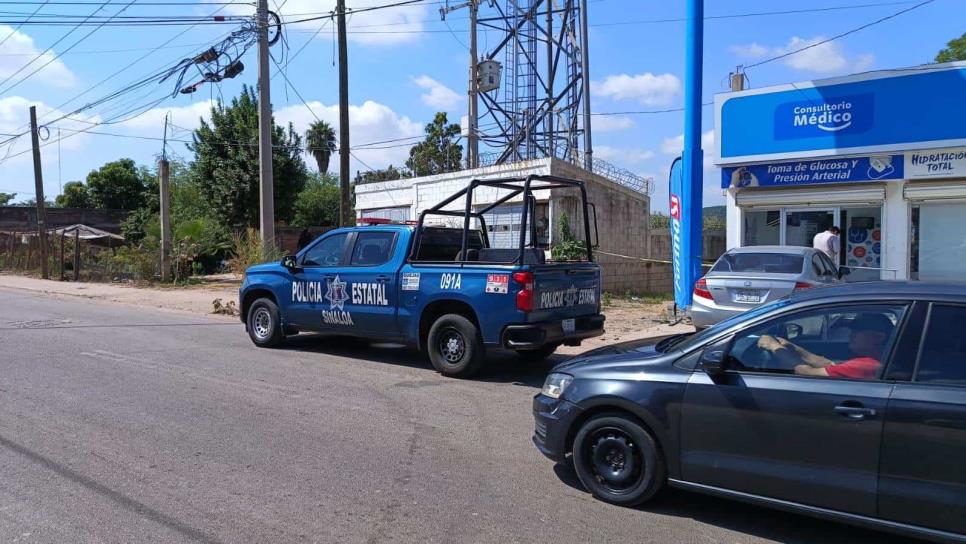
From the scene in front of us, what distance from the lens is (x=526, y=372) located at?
29.1 ft

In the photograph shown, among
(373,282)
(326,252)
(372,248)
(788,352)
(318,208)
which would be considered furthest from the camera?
(318,208)

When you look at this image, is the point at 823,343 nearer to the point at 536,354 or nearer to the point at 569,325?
the point at 569,325

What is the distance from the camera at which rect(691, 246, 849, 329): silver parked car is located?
31.9 ft

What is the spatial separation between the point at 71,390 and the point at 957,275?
598 inches

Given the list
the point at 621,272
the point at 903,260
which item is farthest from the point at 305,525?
the point at 621,272

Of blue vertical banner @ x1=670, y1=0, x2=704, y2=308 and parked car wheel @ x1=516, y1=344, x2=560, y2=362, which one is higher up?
blue vertical banner @ x1=670, y1=0, x2=704, y2=308

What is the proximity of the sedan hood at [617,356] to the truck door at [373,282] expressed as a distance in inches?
163

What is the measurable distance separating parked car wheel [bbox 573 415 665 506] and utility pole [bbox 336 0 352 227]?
13.1 meters

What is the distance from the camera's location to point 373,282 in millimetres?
8930

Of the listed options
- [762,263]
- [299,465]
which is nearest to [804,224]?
[762,263]

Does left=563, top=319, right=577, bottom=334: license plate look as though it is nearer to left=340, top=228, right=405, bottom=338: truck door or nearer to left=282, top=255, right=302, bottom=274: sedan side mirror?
left=340, top=228, right=405, bottom=338: truck door

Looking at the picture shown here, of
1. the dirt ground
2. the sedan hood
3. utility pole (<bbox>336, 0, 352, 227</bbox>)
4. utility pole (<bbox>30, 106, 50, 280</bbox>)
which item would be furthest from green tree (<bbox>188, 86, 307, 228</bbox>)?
the sedan hood

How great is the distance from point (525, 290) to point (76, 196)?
61822 millimetres

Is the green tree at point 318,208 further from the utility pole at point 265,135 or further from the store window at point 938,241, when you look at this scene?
the store window at point 938,241
